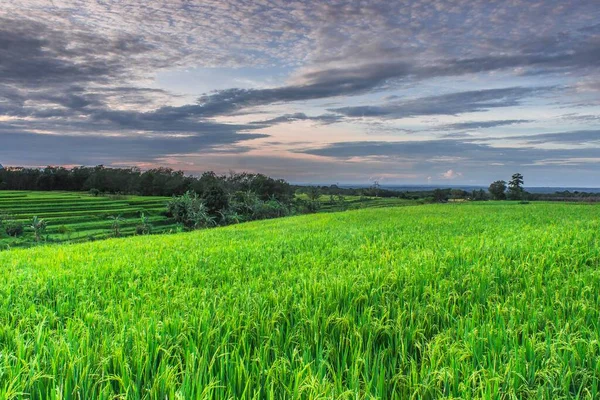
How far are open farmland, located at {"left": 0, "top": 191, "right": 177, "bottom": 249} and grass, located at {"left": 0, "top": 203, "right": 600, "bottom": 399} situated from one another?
2869 inches

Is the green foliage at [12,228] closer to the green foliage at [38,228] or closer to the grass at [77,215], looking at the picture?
the grass at [77,215]

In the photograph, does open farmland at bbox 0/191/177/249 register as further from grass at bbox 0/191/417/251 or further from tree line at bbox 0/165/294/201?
tree line at bbox 0/165/294/201

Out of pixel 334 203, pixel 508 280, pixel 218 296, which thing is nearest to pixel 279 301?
pixel 218 296

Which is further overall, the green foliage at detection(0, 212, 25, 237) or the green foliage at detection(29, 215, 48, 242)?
the green foliage at detection(0, 212, 25, 237)

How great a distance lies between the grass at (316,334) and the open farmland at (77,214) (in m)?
72.9

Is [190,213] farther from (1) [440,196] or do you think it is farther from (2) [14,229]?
(1) [440,196]

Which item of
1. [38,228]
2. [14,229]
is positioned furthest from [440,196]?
[14,229]

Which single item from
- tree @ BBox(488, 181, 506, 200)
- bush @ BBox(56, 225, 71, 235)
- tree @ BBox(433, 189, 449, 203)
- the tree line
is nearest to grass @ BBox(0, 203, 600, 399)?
bush @ BBox(56, 225, 71, 235)

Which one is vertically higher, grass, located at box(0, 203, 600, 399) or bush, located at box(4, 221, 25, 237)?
grass, located at box(0, 203, 600, 399)

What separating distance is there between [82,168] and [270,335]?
168381 mm

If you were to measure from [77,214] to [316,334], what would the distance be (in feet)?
327

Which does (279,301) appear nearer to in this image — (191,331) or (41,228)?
(191,331)

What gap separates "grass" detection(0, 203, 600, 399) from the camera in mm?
2742

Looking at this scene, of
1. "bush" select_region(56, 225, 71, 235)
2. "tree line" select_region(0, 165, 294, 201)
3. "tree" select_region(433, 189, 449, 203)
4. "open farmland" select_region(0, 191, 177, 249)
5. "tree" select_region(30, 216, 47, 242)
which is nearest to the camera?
"tree" select_region(30, 216, 47, 242)
